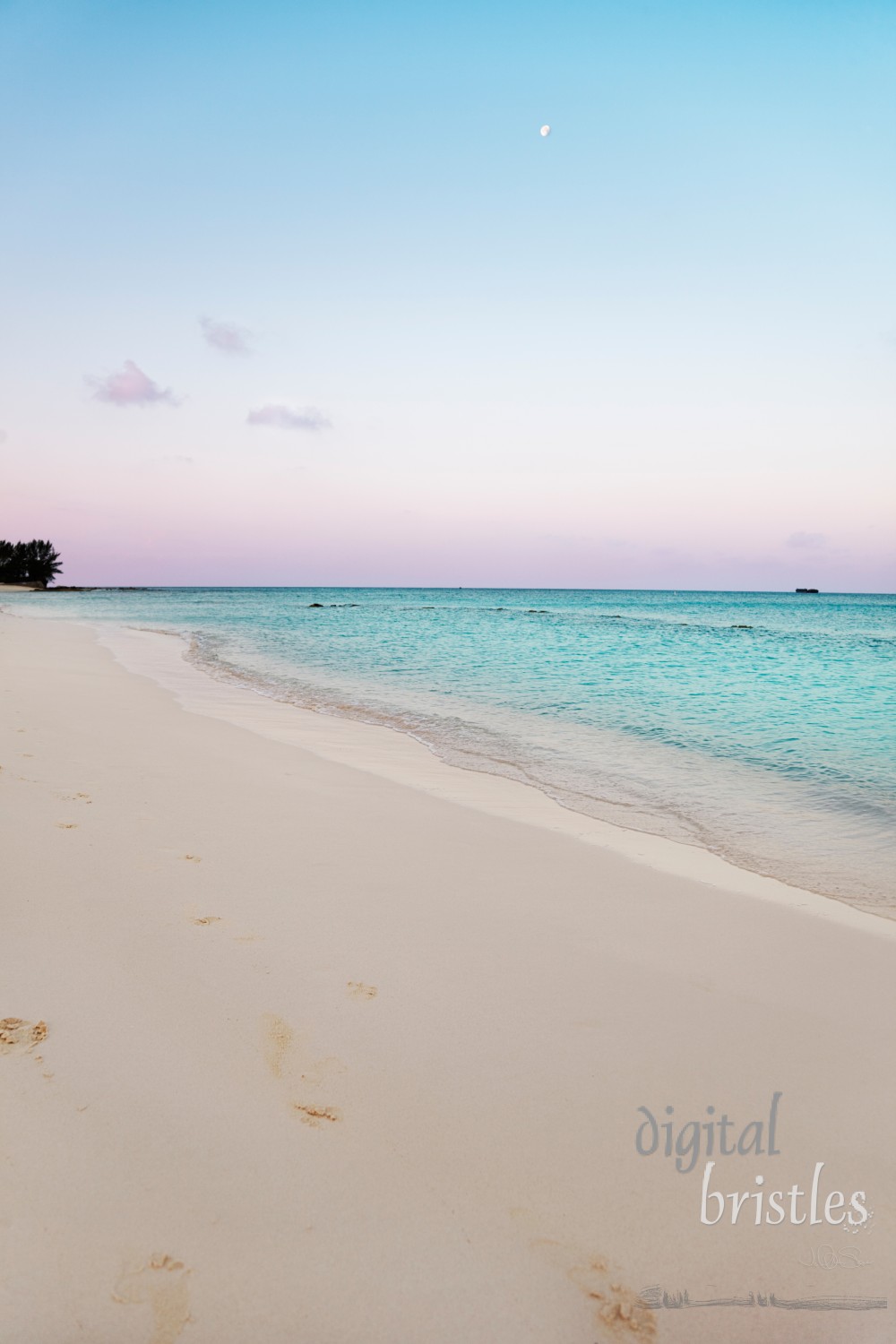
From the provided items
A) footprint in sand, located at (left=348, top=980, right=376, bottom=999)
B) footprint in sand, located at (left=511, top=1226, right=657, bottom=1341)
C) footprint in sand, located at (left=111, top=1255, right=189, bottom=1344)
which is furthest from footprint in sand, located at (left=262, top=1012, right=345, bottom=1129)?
footprint in sand, located at (left=511, top=1226, right=657, bottom=1341)

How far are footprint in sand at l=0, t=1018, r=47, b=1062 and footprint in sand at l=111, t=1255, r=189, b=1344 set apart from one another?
1119 millimetres

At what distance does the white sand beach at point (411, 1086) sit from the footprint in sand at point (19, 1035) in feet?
0.04

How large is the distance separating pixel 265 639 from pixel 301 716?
1946cm

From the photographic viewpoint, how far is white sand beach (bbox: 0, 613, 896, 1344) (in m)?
2.00

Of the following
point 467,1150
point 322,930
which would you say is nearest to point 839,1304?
point 467,1150

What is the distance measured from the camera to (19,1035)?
112 inches

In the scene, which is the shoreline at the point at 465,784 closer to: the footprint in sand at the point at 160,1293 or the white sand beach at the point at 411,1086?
the white sand beach at the point at 411,1086

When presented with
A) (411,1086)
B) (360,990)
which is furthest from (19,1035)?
(411,1086)

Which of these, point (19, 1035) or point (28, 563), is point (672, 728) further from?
point (28, 563)

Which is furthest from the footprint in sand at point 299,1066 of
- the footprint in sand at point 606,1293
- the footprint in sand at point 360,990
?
the footprint in sand at point 606,1293

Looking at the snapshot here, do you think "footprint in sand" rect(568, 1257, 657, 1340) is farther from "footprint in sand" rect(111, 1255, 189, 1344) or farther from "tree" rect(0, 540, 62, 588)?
"tree" rect(0, 540, 62, 588)

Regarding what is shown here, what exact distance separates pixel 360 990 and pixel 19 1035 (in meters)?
1.42

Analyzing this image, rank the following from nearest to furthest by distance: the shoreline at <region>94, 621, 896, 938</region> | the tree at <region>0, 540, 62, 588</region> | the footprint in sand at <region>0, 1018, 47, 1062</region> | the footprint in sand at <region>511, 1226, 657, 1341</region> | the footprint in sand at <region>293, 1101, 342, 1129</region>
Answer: the footprint in sand at <region>511, 1226, 657, 1341</region> → the footprint in sand at <region>293, 1101, 342, 1129</region> → the footprint in sand at <region>0, 1018, 47, 1062</region> → the shoreline at <region>94, 621, 896, 938</region> → the tree at <region>0, 540, 62, 588</region>

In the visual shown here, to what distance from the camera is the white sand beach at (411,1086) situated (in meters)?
2.00
